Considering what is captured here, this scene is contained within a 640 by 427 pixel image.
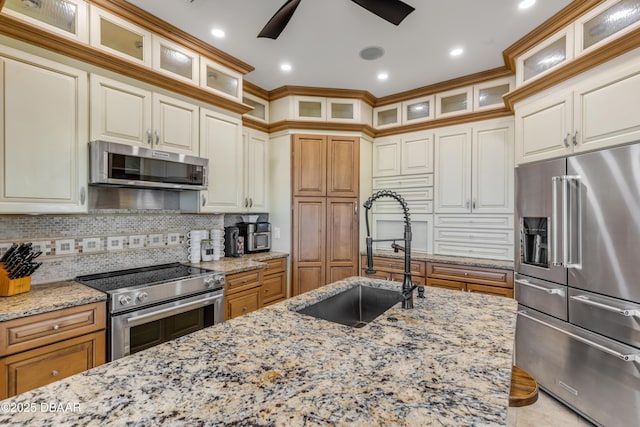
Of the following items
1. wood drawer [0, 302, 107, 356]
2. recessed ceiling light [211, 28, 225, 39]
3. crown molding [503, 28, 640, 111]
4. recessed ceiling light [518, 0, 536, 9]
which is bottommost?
wood drawer [0, 302, 107, 356]

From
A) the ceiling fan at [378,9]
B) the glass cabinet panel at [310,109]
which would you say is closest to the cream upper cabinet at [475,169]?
the glass cabinet panel at [310,109]

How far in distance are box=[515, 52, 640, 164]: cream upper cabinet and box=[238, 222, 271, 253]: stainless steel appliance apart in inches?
105

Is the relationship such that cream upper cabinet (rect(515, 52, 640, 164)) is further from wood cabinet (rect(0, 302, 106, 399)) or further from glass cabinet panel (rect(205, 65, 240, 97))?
wood cabinet (rect(0, 302, 106, 399))

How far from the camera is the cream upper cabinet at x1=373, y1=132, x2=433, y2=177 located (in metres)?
3.61

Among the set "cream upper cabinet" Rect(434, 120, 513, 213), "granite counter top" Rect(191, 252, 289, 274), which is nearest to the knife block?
"granite counter top" Rect(191, 252, 289, 274)

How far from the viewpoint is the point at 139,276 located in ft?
7.65

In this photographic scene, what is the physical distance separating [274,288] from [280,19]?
2.53m

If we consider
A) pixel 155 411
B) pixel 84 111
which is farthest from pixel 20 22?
pixel 155 411

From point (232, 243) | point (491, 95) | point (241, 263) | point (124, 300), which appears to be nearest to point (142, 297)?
point (124, 300)

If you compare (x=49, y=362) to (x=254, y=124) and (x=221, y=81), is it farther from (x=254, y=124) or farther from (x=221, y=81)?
(x=254, y=124)

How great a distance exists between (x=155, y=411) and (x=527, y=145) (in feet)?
9.79

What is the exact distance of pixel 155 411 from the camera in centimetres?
67

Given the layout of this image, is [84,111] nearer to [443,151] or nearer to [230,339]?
[230,339]

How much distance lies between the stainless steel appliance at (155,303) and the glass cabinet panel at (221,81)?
1.75 m
